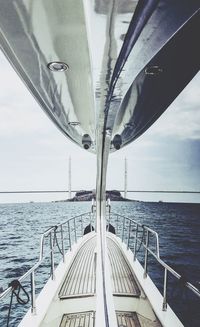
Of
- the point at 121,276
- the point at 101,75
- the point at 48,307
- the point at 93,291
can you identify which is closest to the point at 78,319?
the point at 48,307

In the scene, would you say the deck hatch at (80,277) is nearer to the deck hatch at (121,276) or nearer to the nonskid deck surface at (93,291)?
the nonskid deck surface at (93,291)

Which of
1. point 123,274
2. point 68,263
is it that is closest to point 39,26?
point 123,274

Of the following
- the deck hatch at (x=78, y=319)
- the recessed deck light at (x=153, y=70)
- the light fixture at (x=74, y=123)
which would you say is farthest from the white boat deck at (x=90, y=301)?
the recessed deck light at (x=153, y=70)

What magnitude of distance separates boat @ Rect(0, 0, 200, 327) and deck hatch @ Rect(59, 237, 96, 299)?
0.02 metres

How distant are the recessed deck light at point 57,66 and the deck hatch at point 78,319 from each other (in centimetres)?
259

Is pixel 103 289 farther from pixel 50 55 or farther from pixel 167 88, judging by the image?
pixel 167 88

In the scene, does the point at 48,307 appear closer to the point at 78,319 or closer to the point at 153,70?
the point at 78,319

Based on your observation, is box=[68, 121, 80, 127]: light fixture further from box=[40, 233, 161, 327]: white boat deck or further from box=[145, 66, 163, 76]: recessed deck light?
box=[40, 233, 161, 327]: white boat deck

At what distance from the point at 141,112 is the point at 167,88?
741 millimetres

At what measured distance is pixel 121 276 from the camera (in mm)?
4160

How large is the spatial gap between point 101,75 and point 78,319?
8.66 feet

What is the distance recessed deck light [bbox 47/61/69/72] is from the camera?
1805 mm

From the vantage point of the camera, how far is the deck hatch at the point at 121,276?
3525mm

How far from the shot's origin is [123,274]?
4277 mm
